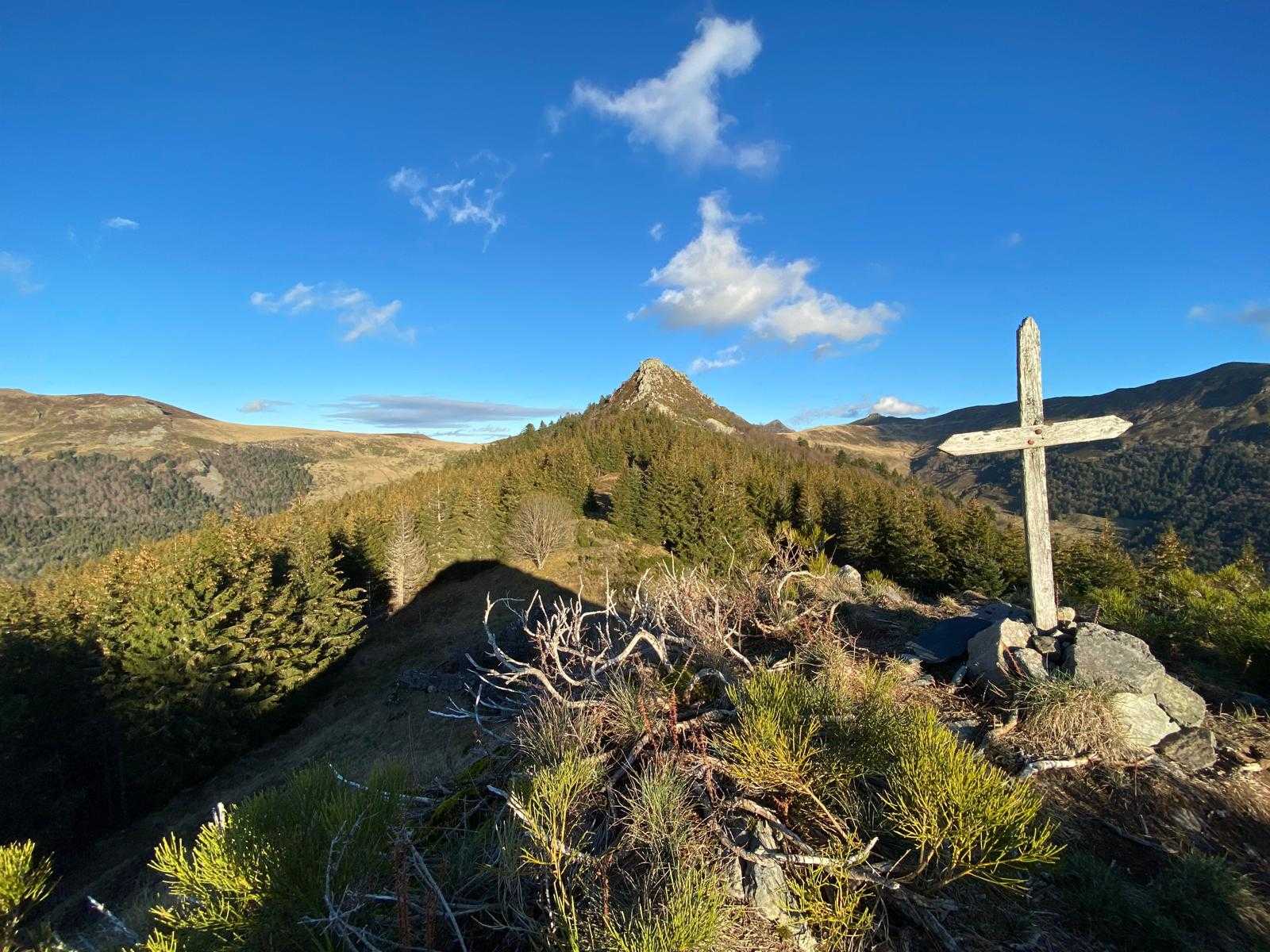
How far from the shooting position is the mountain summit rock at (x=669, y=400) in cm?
10744

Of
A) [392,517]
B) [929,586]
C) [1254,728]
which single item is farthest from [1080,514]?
[1254,728]

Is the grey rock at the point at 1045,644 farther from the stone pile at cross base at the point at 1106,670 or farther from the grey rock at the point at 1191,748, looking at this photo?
the grey rock at the point at 1191,748

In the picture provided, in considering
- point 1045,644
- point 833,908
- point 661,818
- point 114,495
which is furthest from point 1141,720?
point 114,495

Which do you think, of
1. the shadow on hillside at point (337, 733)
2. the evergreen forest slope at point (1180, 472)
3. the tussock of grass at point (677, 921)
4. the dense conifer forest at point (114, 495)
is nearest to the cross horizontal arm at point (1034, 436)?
the tussock of grass at point (677, 921)

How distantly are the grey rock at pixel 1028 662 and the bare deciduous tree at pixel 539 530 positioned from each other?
38.2 metres

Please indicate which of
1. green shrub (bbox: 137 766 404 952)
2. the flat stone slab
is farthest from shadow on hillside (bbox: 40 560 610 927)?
green shrub (bbox: 137 766 404 952)

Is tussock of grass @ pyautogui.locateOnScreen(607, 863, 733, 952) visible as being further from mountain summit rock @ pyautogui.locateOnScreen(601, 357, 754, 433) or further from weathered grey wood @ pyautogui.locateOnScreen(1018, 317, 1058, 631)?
mountain summit rock @ pyautogui.locateOnScreen(601, 357, 754, 433)

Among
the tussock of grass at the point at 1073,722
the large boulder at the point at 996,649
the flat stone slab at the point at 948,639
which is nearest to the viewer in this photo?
the tussock of grass at the point at 1073,722

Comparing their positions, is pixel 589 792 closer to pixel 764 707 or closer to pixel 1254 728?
pixel 764 707

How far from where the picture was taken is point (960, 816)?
7.22ft

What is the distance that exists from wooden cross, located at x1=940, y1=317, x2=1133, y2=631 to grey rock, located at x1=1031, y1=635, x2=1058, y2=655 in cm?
68

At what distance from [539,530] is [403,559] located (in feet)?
32.0

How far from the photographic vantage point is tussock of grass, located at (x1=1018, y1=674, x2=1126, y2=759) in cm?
392

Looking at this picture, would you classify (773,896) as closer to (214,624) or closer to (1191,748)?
(1191,748)
